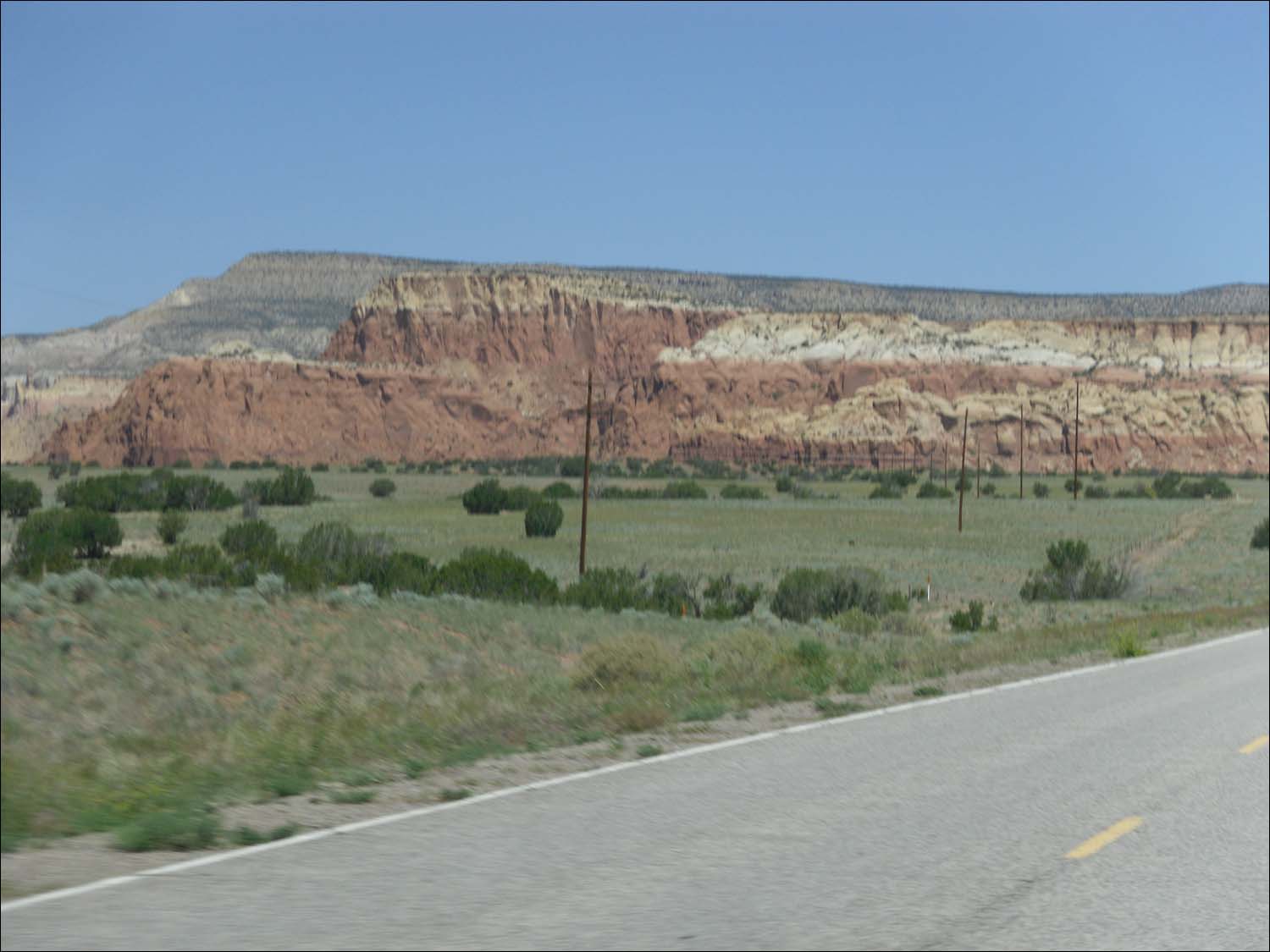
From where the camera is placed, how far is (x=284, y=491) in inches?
2704

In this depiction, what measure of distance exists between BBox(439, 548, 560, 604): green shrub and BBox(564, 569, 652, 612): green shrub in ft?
1.26

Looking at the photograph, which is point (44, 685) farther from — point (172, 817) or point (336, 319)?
point (336, 319)

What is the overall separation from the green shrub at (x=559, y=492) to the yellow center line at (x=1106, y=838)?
66.0 metres

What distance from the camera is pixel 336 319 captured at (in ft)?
638

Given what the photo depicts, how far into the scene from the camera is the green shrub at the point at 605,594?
1088 inches

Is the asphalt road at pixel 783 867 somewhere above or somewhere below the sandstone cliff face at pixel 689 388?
below

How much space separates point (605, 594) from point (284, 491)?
4304 centimetres

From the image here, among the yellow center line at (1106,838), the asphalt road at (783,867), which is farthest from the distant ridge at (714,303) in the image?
the yellow center line at (1106,838)

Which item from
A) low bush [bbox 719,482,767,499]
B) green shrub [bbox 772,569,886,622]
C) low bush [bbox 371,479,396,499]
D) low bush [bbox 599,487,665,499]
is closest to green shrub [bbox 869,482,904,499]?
low bush [bbox 719,482,767,499]

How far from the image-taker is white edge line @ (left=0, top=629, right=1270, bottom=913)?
684 centimetres

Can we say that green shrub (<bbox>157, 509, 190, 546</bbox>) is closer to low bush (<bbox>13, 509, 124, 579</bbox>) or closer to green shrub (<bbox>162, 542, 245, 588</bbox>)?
low bush (<bbox>13, 509, 124, 579</bbox>)

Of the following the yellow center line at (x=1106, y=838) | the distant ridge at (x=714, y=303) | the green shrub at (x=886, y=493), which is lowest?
the green shrub at (x=886, y=493)

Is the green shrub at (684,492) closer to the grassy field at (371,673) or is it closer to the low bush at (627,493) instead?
the low bush at (627,493)

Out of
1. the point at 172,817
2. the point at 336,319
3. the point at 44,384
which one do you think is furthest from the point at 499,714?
the point at 336,319
